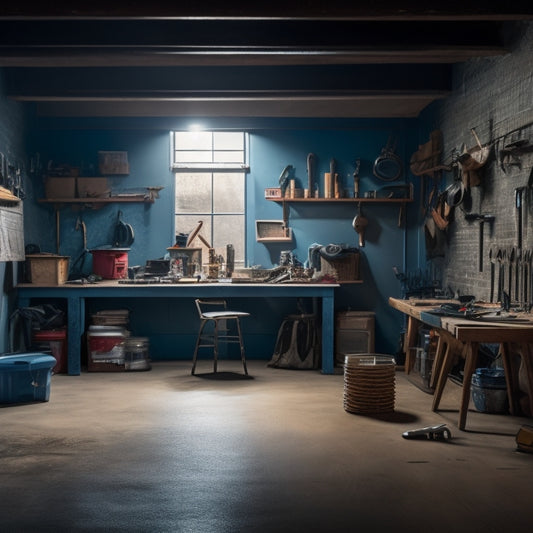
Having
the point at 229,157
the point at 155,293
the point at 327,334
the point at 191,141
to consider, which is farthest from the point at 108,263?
the point at 327,334

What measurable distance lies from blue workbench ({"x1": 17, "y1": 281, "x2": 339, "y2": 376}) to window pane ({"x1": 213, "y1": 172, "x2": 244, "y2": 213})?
1.40m

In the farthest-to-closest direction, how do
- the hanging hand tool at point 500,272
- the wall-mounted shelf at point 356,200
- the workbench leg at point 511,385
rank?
the wall-mounted shelf at point 356,200 < the hanging hand tool at point 500,272 < the workbench leg at point 511,385

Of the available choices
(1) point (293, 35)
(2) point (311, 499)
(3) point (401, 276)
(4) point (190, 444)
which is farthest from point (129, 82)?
(2) point (311, 499)

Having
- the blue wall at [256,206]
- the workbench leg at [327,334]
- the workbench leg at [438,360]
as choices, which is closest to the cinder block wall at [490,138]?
the workbench leg at [438,360]

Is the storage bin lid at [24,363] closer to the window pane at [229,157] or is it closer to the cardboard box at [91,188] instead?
the cardboard box at [91,188]

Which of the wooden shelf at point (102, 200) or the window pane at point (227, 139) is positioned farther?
the window pane at point (227, 139)

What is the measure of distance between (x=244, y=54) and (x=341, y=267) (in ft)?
10.3

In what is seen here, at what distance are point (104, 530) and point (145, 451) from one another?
133cm

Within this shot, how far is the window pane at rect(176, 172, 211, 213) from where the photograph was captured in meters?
8.80

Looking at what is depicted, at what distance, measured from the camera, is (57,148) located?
8.77 meters

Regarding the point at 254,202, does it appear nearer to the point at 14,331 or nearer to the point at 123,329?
the point at 123,329

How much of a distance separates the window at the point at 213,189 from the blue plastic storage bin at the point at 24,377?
3.05m

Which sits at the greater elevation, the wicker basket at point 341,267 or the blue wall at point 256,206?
the blue wall at point 256,206

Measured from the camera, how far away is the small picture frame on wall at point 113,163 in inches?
344
